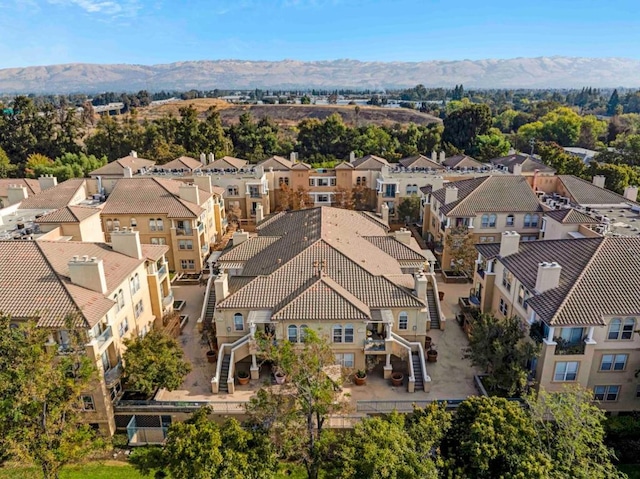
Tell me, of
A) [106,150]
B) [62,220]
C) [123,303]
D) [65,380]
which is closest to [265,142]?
[106,150]

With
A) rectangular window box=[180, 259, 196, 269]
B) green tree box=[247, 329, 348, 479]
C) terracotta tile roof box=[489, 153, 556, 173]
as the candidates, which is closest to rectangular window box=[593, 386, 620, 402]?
green tree box=[247, 329, 348, 479]

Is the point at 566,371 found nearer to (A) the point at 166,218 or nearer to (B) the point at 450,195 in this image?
(B) the point at 450,195

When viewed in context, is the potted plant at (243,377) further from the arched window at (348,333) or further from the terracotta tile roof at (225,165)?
the terracotta tile roof at (225,165)

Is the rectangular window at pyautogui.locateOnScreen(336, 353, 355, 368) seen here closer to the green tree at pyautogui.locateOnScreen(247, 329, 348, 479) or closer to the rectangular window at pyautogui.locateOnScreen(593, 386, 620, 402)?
the green tree at pyautogui.locateOnScreen(247, 329, 348, 479)

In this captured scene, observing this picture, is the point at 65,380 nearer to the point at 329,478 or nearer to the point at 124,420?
the point at 124,420

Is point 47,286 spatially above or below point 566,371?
above

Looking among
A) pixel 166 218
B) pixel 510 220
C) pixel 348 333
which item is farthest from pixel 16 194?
pixel 510 220
